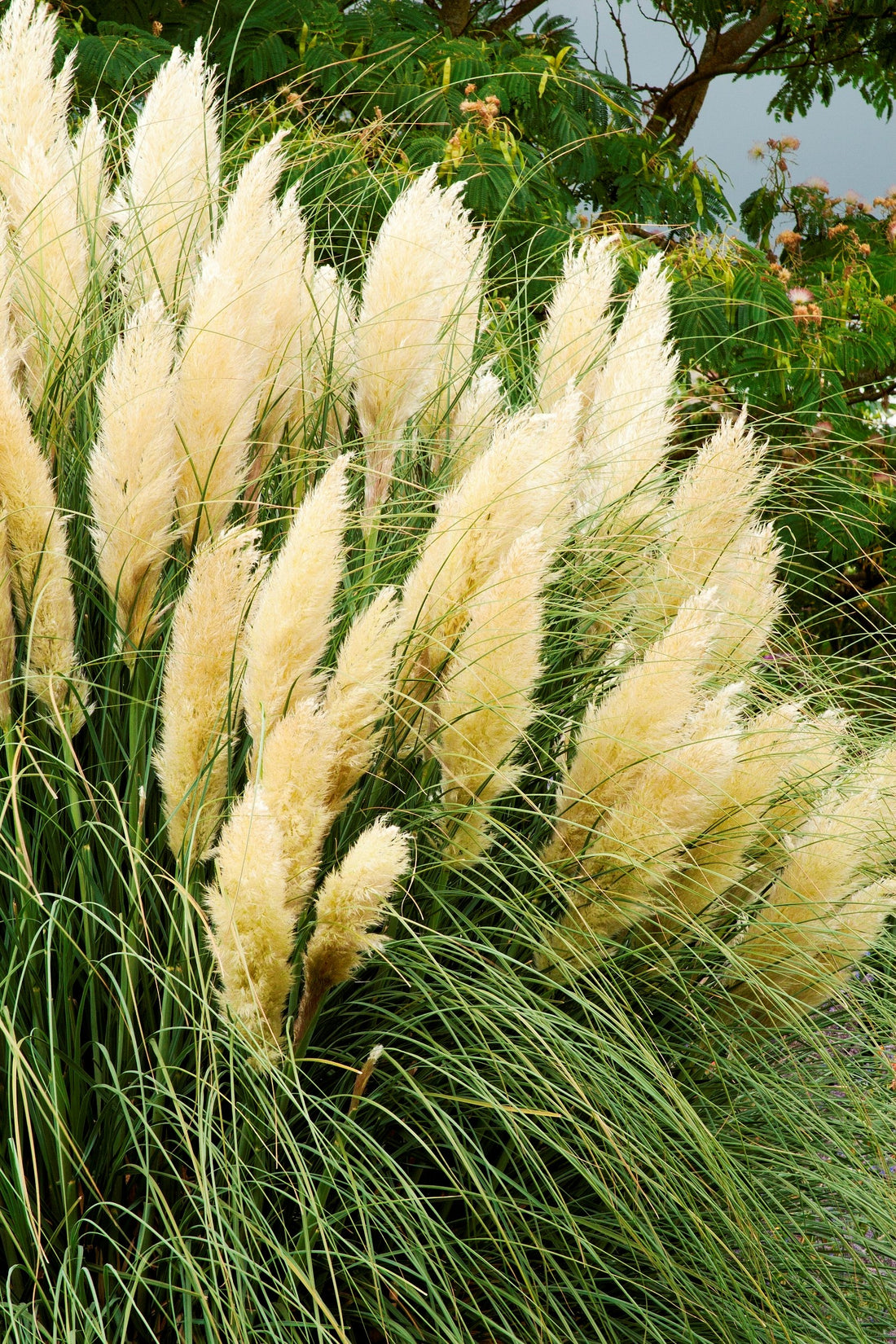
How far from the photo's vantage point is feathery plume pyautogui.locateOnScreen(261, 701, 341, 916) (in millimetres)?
1354

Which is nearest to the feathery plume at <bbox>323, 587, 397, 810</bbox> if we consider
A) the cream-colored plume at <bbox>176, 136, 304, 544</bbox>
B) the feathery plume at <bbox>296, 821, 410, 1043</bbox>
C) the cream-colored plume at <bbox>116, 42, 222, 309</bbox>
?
the feathery plume at <bbox>296, 821, 410, 1043</bbox>

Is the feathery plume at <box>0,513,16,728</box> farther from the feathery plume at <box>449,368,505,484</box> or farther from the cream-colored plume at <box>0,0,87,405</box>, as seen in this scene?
the feathery plume at <box>449,368,505,484</box>

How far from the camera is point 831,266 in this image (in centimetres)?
670

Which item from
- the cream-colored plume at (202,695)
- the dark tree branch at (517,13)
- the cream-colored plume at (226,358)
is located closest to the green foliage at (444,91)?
the dark tree branch at (517,13)

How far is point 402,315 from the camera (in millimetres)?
2031

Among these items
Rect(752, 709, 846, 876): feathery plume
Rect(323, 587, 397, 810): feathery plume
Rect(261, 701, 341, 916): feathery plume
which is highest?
Rect(752, 709, 846, 876): feathery plume

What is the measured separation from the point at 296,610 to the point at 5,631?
0.57m

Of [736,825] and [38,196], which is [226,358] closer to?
[38,196]

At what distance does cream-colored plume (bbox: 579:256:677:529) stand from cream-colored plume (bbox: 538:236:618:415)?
0.19 feet

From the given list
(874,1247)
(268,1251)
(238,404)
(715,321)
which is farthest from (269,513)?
(715,321)

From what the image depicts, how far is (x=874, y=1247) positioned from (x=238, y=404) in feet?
5.12

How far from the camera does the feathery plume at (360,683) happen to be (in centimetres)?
144

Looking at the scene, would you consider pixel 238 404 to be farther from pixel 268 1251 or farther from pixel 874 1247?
pixel 874 1247

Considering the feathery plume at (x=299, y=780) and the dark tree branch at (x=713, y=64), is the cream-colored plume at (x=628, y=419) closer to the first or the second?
the feathery plume at (x=299, y=780)
